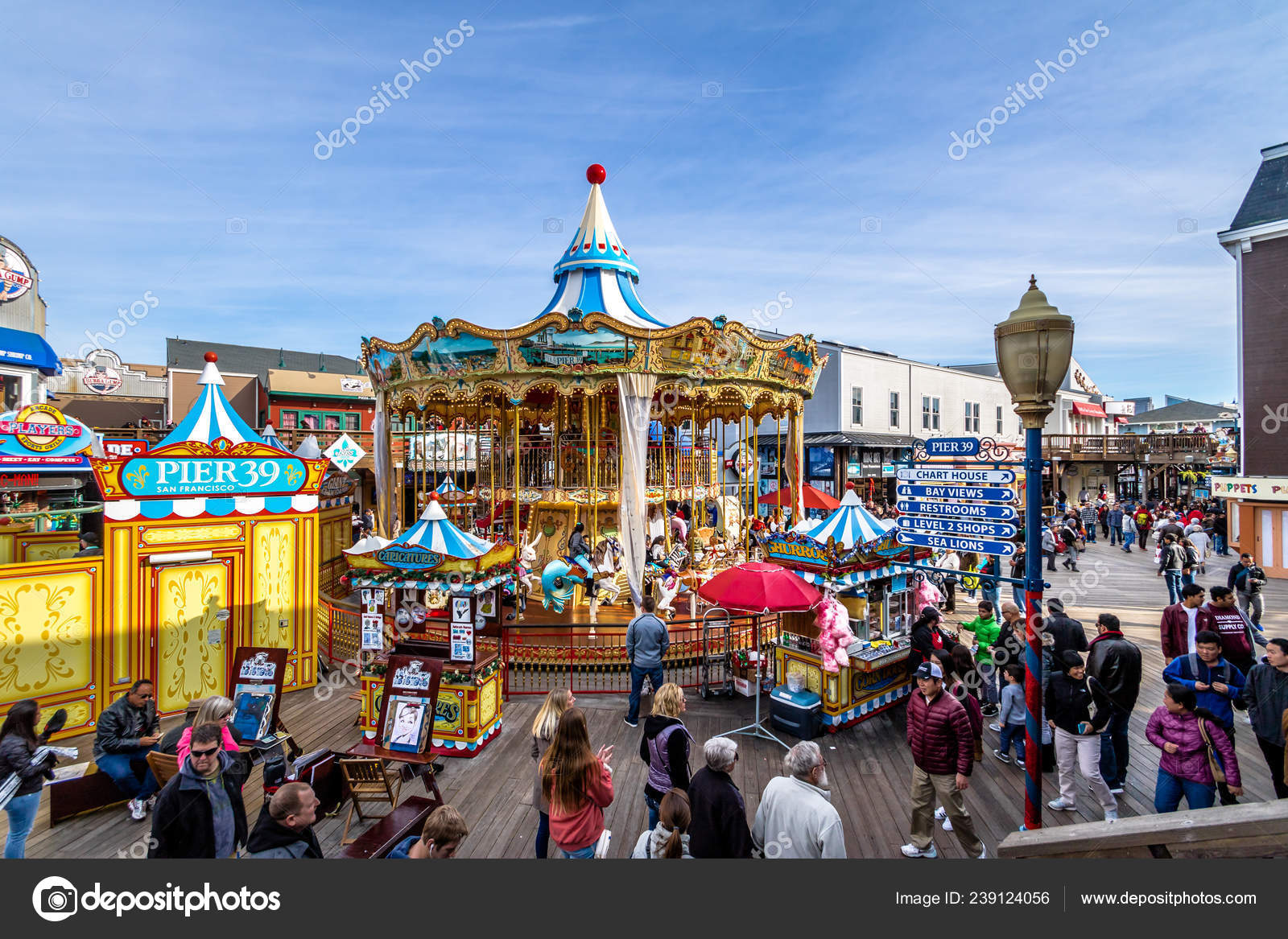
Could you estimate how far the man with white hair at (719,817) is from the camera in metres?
3.29

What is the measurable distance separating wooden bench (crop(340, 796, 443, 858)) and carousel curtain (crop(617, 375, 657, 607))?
561 centimetres

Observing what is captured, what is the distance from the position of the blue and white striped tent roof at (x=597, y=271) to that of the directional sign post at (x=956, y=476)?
8956mm

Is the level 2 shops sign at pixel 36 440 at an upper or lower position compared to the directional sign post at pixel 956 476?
upper

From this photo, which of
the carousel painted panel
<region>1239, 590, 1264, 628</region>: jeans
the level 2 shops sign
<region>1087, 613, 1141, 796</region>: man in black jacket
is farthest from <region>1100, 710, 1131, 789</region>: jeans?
the level 2 shops sign

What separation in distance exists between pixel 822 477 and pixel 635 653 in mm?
26293

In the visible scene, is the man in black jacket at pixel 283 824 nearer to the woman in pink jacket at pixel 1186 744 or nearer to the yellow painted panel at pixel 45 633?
the woman in pink jacket at pixel 1186 744

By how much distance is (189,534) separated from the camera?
7.87 meters

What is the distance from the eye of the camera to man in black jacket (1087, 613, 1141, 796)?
5160 millimetres

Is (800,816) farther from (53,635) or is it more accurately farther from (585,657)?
(53,635)

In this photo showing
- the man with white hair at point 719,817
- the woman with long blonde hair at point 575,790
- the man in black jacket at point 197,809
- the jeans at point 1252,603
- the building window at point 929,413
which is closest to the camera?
the man with white hair at point 719,817

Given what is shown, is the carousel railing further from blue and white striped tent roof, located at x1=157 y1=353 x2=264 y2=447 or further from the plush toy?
blue and white striped tent roof, located at x1=157 y1=353 x2=264 y2=447

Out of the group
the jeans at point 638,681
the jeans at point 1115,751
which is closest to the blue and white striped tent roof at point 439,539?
the jeans at point 638,681

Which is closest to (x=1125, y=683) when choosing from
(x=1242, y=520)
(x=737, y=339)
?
(x=737, y=339)

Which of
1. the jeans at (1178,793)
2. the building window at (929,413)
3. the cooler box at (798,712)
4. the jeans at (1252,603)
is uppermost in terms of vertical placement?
the building window at (929,413)
